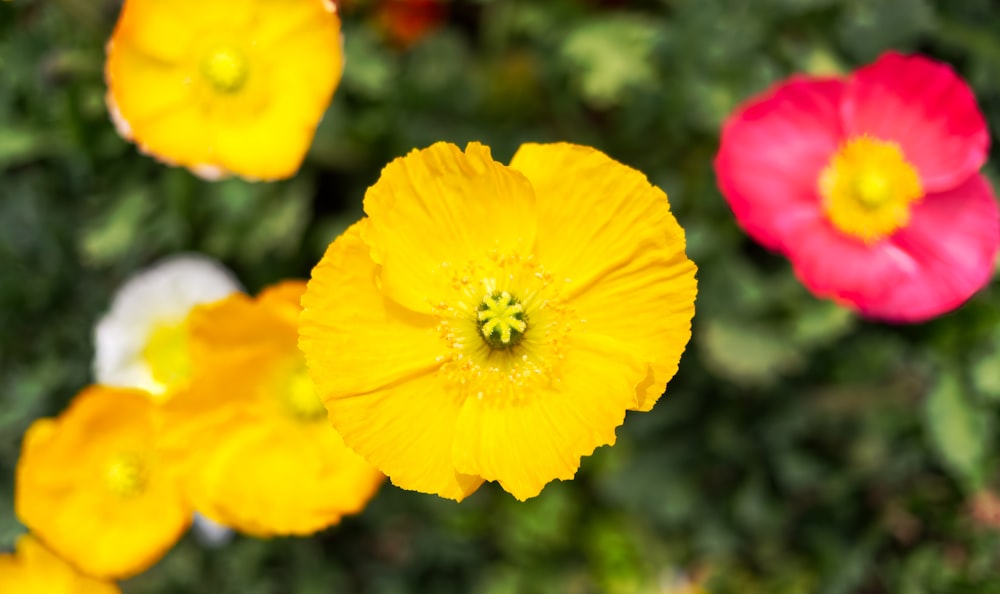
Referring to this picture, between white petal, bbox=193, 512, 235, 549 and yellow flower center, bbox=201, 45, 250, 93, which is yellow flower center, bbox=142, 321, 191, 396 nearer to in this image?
white petal, bbox=193, 512, 235, 549

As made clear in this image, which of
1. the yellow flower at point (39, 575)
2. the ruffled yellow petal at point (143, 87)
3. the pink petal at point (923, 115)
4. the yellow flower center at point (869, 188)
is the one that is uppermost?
the pink petal at point (923, 115)

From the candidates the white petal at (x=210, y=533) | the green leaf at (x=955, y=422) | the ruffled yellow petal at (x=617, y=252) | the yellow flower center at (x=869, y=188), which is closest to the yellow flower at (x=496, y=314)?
the ruffled yellow petal at (x=617, y=252)

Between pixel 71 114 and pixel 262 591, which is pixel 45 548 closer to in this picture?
pixel 262 591

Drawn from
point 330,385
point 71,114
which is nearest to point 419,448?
point 330,385

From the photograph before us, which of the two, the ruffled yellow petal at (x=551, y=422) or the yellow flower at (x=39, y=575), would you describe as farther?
the yellow flower at (x=39, y=575)

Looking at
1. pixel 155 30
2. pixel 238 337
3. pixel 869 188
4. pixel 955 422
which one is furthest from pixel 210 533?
pixel 955 422

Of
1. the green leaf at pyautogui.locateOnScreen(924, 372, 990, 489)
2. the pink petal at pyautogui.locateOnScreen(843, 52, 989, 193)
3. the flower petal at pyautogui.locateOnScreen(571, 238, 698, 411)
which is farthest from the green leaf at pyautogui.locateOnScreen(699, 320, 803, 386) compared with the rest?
the flower petal at pyautogui.locateOnScreen(571, 238, 698, 411)

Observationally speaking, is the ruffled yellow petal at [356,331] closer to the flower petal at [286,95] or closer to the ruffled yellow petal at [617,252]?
the ruffled yellow petal at [617,252]
